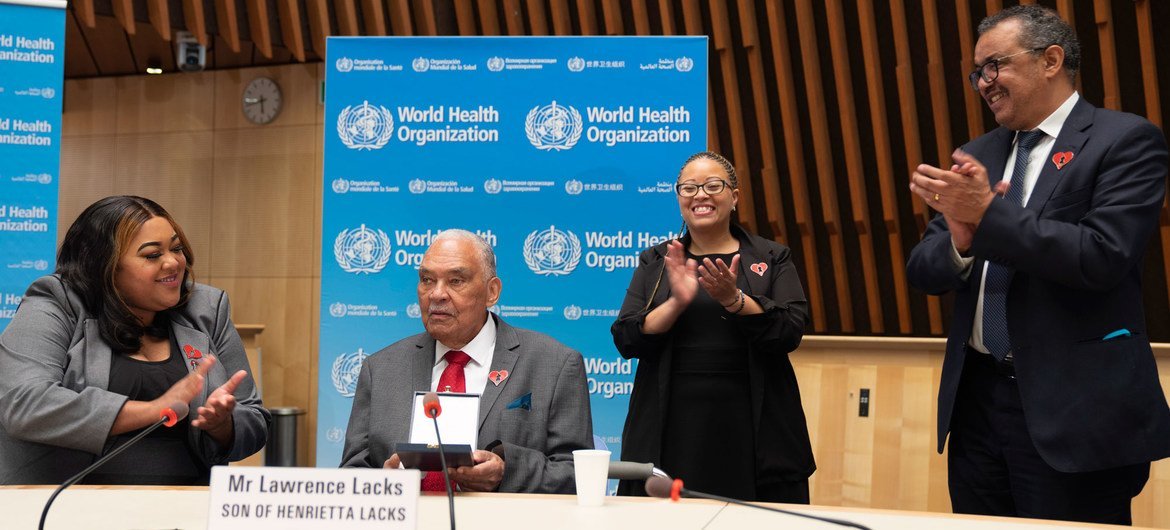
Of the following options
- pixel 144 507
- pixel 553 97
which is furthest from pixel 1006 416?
pixel 553 97

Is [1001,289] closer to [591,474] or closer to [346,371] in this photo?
[591,474]

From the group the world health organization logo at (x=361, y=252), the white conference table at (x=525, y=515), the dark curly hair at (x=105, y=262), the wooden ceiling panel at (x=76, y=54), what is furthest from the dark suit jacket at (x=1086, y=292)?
the wooden ceiling panel at (x=76, y=54)

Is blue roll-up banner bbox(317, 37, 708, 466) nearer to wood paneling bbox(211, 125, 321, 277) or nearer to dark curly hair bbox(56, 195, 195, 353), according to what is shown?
dark curly hair bbox(56, 195, 195, 353)

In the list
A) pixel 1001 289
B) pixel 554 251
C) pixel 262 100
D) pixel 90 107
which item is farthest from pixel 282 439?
pixel 1001 289

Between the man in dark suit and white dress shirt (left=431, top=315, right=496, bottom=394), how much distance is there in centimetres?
109

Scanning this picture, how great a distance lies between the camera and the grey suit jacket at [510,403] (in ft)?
8.38

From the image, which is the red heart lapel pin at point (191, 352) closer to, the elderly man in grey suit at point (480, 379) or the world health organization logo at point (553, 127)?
the elderly man in grey suit at point (480, 379)

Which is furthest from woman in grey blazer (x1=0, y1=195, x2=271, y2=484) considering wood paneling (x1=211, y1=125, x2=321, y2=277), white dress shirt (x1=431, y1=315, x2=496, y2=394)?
wood paneling (x1=211, y1=125, x2=321, y2=277)

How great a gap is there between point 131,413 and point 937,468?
3176 millimetres

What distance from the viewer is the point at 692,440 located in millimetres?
2926

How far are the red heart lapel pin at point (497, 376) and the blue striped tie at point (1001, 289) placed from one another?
1.15 m

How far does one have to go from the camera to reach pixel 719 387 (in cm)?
294

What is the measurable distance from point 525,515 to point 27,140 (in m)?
3.03

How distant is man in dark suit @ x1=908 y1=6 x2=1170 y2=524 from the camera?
2221 millimetres
